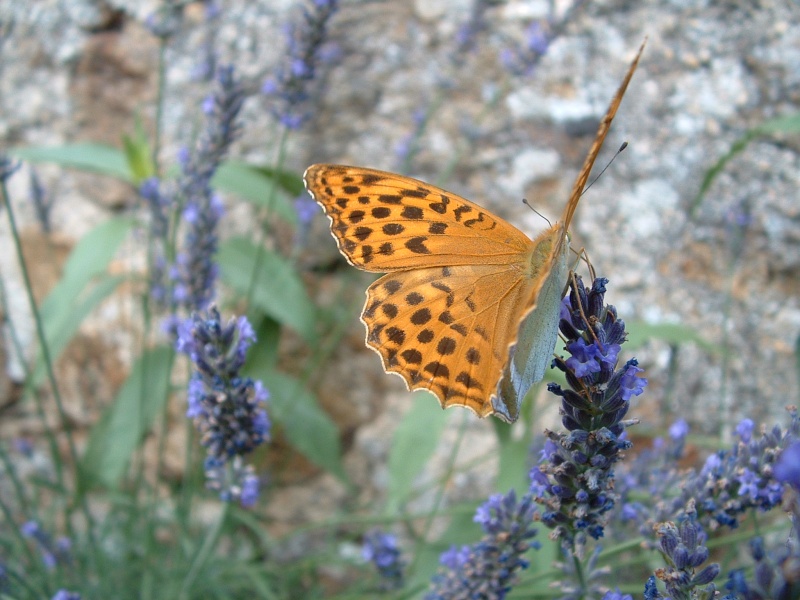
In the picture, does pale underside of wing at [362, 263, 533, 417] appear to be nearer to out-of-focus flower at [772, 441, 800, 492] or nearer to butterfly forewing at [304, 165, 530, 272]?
butterfly forewing at [304, 165, 530, 272]

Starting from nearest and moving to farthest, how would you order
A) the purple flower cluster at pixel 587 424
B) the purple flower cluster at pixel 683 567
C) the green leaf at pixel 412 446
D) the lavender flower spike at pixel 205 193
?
1. the purple flower cluster at pixel 683 567
2. the purple flower cluster at pixel 587 424
3. the lavender flower spike at pixel 205 193
4. the green leaf at pixel 412 446

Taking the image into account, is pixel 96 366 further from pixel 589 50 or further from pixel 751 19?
pixel 751 19

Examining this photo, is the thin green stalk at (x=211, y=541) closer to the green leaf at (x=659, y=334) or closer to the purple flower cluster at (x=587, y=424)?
the purple flower cluster at (x=587, y=424)

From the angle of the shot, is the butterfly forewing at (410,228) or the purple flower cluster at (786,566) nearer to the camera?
the purple flower cluster at (786,566)

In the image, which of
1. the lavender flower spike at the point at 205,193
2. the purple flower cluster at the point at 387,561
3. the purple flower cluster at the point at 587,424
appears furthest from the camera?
the purple flower cluster at the point at 387,561

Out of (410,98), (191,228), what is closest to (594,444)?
(191,228)

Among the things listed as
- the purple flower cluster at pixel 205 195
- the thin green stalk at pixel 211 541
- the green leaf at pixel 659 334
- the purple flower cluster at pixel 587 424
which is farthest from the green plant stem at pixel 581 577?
the purple flower cluster at pixel 205 195

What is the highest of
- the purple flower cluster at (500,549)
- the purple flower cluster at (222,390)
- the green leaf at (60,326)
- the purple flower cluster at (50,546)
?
the purple flower cluster at (222,390)
